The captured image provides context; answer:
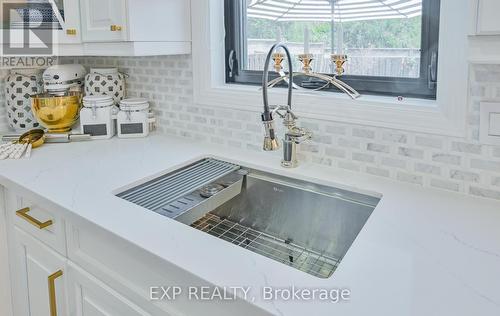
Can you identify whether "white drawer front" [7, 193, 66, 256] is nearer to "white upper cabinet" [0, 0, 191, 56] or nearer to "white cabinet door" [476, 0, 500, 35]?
"white upper cabinet" [0, 0, 191, 56]

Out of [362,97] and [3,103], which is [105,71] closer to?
[3,103]

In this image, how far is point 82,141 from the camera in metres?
1.81

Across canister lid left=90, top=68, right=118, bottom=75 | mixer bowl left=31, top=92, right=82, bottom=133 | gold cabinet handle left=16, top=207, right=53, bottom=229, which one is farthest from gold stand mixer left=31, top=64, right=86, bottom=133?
gold cabinet handle left=16, top=207, right=53, bottom=229

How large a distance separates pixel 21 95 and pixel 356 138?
155 cm

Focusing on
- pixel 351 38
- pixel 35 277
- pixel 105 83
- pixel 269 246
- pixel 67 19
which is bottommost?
pixel 35 277

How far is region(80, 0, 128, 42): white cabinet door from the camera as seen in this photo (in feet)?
4.87

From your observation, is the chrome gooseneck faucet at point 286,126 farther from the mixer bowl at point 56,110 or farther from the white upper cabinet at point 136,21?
the mixer bowl at point 56,110

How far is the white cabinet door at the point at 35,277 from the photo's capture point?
1.24 metres

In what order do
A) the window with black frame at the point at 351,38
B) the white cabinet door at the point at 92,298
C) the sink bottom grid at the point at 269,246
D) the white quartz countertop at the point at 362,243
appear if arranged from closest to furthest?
the white quartz countertop at the point at 362,243
the white cabinet door at the point at 92,298
the sink bottom grid at the point at 269,246
the window with black frame at the point at 351,38

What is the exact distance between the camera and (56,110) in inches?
71.1

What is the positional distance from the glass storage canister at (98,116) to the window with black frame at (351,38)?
1.84 feet

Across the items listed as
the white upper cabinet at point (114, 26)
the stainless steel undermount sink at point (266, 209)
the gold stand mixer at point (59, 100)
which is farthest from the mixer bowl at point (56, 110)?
the stainless steel undermount sink at point (266, 209)

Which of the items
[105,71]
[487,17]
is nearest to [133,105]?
[105,71]

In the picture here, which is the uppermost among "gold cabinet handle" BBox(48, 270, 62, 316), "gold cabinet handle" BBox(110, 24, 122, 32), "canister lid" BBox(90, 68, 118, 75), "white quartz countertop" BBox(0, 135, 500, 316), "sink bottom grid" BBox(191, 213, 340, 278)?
"gold cabinet handle" BBox(110, 24, 122, 32)
